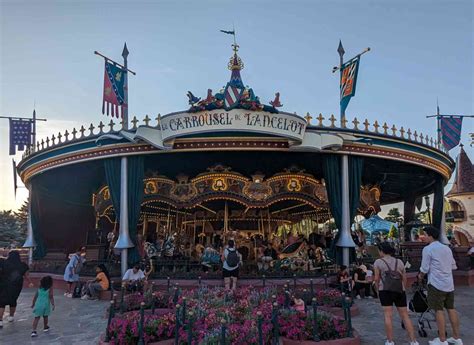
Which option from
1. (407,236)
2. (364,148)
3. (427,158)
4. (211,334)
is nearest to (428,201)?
(407,236)

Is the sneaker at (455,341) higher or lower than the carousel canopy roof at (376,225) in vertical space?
lower

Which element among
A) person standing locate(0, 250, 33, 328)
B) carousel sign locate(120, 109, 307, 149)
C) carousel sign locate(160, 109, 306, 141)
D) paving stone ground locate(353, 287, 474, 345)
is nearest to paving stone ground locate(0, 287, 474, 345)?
paving stone ground locate(353, 287, 474, 345)

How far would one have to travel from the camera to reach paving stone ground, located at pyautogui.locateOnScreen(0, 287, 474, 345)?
789 centimetres

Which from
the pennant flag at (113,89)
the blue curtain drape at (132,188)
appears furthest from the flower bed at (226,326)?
the pennant flag at (113,89)

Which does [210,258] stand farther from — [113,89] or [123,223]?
[113,89]

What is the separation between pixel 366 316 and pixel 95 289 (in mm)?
7869

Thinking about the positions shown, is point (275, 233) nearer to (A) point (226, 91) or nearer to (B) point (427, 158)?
(B) point (427, 158)

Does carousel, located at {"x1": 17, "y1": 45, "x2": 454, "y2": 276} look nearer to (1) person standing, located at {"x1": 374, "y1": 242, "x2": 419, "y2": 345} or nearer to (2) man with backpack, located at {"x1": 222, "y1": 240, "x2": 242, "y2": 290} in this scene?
(2) man with backpack, located at {"x1": 222, "y1": 240, "x2": 242, "y2": 290}

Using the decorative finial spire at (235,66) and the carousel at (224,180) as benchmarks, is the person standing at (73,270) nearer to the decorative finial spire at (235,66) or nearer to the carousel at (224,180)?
the carousel at (224,180)

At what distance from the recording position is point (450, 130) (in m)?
19.2

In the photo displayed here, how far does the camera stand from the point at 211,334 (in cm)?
629

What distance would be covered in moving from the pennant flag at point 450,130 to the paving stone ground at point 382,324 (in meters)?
8.77

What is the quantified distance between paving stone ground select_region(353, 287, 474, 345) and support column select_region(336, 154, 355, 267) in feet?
7.78

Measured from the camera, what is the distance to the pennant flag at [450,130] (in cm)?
1906
